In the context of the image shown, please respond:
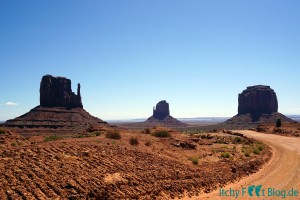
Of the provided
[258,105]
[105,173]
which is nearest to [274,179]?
[105,173]

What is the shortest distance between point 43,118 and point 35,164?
105 meters

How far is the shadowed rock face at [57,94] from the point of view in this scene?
446 ft

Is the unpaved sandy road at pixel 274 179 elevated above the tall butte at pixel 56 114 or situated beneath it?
situated beneath

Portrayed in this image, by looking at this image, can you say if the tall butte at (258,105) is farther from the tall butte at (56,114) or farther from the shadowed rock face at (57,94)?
the shadowed rock face at (57,94)

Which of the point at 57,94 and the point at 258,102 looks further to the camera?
the point at 258,102

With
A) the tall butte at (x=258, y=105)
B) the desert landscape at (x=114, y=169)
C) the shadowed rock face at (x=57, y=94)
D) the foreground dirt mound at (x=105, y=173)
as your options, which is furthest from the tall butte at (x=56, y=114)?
the tall butte at (x=258, y=105)

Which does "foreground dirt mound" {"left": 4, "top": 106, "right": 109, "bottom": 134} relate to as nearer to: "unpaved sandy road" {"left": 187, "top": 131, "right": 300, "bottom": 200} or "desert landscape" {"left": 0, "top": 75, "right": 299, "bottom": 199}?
"desert landscape" {"left": 0, "top": 75, "right": 299, "bottom": 199}

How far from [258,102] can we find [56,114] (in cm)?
11056

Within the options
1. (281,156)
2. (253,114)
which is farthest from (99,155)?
(253,114)

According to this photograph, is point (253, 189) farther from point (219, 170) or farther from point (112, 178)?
point (112, 178)

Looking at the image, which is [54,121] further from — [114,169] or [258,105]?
[258,105]

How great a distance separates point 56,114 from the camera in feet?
399

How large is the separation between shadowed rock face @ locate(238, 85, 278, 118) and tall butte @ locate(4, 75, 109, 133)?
89.7m

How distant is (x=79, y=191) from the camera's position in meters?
13.1
